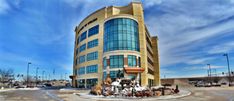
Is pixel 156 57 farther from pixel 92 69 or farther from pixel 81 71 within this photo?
pixel 92 69

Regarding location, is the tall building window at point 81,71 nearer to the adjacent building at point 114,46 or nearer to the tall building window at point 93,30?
the adjacent building at point 114,46

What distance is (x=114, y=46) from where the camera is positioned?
1763 inches

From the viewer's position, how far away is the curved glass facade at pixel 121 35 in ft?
146

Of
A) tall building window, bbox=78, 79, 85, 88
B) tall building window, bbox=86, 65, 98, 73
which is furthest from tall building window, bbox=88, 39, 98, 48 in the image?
tall building window, bbox=78, 79, 85, 88

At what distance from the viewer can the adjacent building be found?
43.8m

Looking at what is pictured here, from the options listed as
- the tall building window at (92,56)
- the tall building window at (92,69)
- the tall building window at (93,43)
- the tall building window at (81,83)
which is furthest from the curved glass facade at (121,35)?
the tall building window at (81,83)

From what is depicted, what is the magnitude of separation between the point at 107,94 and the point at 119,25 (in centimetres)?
2176

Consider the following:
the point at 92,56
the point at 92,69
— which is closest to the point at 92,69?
the point at 92,69

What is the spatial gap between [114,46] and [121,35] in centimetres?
305

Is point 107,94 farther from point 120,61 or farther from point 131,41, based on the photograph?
point 131,41

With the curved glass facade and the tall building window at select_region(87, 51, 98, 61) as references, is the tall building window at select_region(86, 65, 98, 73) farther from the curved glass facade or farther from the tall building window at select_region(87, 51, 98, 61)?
the curved glass facade

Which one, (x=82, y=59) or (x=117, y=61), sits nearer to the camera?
(x=117, y=61)

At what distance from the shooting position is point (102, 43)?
4950cm

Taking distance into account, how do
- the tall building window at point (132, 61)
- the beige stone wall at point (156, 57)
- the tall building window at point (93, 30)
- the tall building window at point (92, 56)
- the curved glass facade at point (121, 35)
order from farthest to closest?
the beige stone wall at point (156, 57) < the tall building window at point (93, 30) < the tall building window at point (92, 56) < the curved glass facade at point (121, 35) < the tall building window at point (132, 61)
